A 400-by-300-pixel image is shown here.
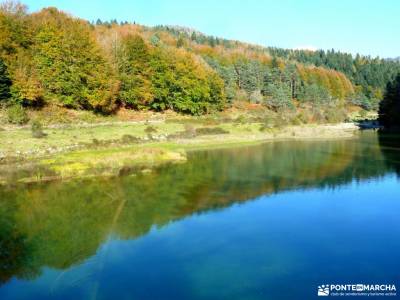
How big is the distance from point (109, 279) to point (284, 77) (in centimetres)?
11195

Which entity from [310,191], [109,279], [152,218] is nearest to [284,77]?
[310,191]

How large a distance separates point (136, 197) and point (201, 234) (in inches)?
388

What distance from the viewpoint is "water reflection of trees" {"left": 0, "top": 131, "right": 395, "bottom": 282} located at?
23.4 m

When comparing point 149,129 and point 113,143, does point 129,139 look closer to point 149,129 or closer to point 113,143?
point 113,143

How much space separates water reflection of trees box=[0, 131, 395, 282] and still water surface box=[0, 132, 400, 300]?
0.31ft

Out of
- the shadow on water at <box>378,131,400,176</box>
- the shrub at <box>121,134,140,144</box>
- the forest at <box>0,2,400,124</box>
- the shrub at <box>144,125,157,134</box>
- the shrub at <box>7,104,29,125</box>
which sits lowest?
the shadow on water at <box>378,131,400,176</box>

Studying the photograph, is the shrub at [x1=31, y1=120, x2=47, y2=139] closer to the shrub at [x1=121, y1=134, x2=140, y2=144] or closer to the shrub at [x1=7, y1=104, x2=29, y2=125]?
the shrub at [x1=7, y1=104, x2=29, y2=125]

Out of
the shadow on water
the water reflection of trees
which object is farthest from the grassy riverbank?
the shadow on water

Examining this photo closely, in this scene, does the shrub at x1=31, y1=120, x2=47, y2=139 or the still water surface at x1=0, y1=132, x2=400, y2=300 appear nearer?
the still water surface at x1=0, y1=132, x2=400, y2=300

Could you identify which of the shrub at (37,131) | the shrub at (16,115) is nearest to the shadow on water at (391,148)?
the shrub at (37,131)

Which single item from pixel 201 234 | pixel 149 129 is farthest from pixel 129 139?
pixel 201 234

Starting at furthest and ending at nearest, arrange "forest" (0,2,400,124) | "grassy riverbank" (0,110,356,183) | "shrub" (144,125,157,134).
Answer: "shrub" (144,125,157,134) < "forest" (0,2,400,124) < "grassy riverbank" (0,110,356,183)

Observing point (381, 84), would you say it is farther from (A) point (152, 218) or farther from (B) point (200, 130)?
(A) point (152, 218)

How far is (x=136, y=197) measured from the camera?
3391cm
